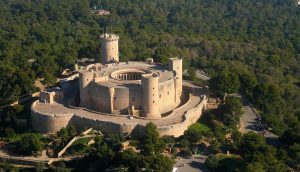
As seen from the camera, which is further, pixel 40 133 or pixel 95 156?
pixel 40 133

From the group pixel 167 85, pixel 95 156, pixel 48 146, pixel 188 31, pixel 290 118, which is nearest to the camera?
pixel 95 156

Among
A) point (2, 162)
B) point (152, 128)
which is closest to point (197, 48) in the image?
point (152, 128)

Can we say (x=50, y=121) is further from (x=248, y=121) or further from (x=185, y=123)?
(x=248, y=121)

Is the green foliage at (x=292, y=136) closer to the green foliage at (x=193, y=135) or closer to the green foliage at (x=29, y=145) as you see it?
the green foliage at (x=193, y=135)

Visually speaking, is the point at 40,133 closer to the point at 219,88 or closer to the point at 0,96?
the point at 0,96

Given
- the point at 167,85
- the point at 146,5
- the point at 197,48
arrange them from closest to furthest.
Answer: the point at 167,85 < the point at 197,48 < the point at 146,5

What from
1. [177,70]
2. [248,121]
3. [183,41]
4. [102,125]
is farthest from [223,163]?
[183,41]

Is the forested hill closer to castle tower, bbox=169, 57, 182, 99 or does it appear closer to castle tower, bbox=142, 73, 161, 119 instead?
castle tower, bbox=169, 57, 182, 99
